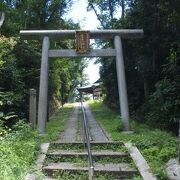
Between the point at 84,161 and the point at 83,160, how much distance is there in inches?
4.1

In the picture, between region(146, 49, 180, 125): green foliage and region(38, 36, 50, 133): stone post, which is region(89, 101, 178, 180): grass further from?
region(38, 36, 50, 133): stone post

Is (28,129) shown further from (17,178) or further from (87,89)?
(87,89)

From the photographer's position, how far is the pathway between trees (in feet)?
25.0

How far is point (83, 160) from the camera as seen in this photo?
854 cm

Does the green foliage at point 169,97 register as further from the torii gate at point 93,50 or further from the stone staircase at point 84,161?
the stone staircase at point 84,161

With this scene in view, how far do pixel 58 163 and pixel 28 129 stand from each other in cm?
170

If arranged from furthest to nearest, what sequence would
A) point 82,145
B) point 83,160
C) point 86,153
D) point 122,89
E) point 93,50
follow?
point 93,50 < point 122,89 < point 82,145 < point 86,153 < point 83,160

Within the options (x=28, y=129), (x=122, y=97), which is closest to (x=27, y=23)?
(x=122, y=97)

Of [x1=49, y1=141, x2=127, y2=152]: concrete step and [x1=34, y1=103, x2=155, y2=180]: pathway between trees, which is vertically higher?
[x1=49, y1=141, x2=127, y2=152]: concrete step

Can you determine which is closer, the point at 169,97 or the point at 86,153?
the point at 86,153

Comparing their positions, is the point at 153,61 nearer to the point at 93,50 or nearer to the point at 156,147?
the point at 93,50

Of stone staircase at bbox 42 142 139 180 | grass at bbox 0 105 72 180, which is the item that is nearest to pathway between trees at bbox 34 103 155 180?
stone staircase at bbox 42 142 139 180

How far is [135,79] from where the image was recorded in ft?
62.5

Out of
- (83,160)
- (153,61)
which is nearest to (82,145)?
(83,160)
